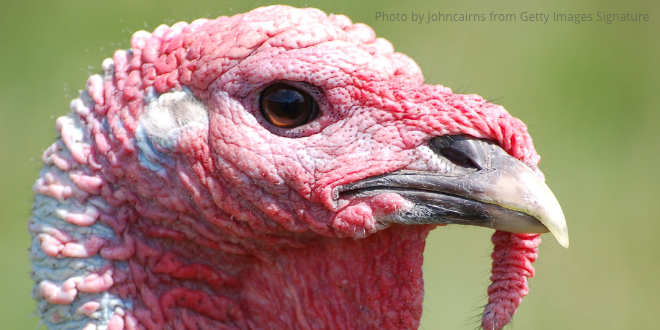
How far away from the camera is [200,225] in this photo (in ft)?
12.2

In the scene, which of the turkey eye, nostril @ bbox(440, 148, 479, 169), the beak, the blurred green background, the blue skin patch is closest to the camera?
the beak

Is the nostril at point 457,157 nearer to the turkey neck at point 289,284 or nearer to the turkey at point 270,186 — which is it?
the turkey at point 270,186

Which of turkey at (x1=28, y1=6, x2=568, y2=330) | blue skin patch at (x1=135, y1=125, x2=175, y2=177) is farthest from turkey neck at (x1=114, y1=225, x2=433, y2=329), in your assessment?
blue skin patch at (x1=135, y1=125, x2=175, y2=177)

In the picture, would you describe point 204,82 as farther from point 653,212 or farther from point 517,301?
point 653,212

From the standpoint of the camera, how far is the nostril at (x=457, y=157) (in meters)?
3.26

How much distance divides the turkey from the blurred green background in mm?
4806

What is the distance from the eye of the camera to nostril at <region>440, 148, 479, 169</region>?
3.26 metres

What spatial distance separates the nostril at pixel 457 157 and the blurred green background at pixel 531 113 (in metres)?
5.22

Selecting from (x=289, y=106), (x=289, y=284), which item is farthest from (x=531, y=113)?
(x=289, y=106)

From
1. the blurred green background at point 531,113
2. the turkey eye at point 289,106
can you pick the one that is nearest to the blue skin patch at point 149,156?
the turkey eye at point 289,106

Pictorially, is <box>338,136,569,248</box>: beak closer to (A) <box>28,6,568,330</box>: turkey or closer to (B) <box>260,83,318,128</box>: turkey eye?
(A) <box>28,6,568,330</box>: turkey

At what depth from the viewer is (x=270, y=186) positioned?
11.4ft

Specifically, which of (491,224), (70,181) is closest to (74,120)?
(70,181)

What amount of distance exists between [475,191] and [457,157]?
0.20 metres
